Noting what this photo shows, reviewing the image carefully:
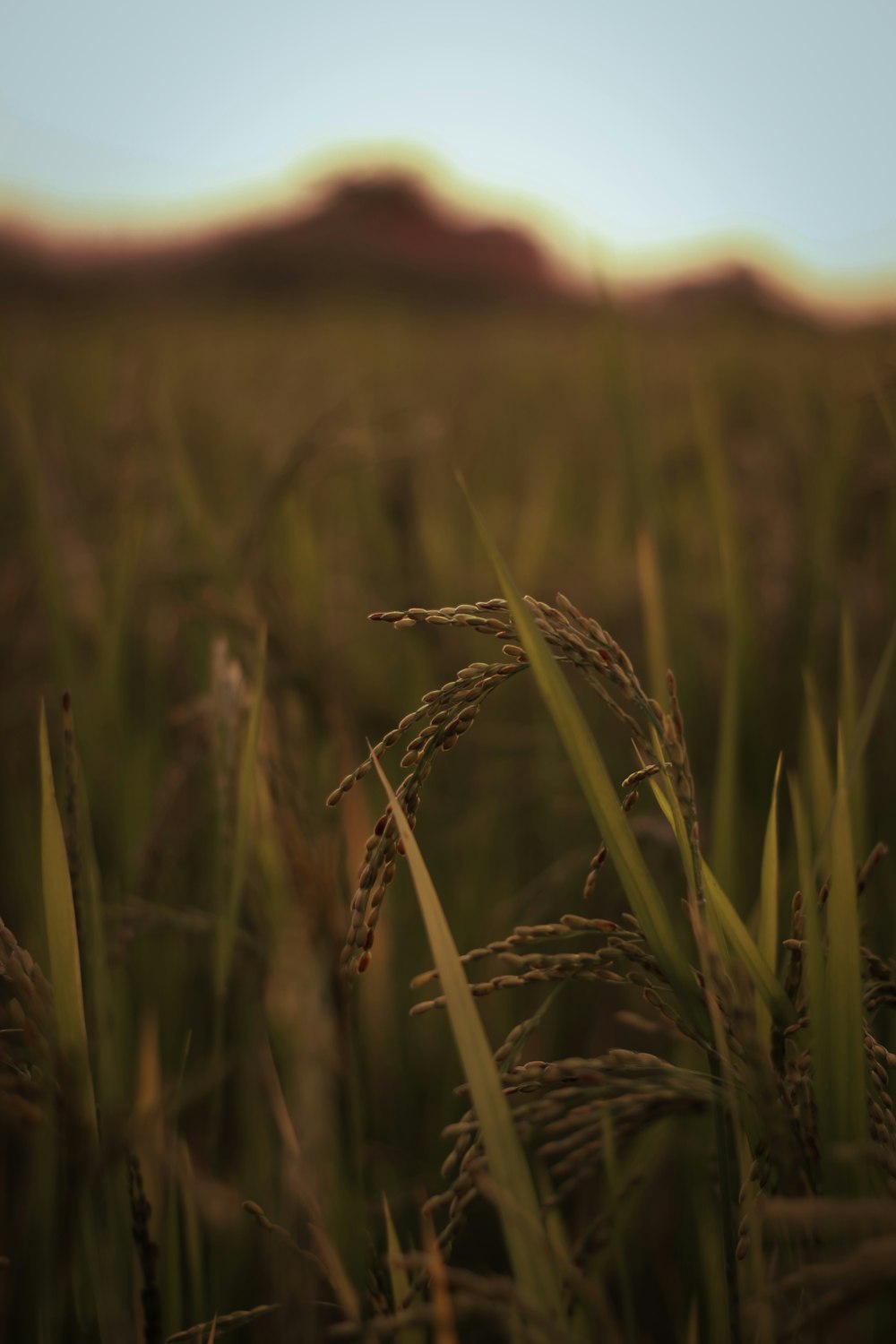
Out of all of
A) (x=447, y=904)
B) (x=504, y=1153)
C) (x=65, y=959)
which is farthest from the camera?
(x=447, y=904)

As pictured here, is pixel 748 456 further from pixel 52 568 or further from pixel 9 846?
pixel 9 846

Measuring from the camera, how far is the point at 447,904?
52.1 inches

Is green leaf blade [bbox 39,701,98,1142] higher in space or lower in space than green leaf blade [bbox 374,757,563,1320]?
higher

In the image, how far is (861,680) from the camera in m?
1.43

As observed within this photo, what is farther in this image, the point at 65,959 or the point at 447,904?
the point at 447,904

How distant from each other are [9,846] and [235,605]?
2.22 ft

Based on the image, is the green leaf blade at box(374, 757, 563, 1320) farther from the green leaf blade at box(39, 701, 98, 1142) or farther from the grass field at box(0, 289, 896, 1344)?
the green leaf blade at box(39, 701, 98, 1142)

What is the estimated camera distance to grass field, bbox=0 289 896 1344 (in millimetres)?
501

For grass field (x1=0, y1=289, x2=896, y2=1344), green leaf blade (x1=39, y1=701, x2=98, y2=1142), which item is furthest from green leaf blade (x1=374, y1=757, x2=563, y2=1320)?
green leaf blade (x1=39, y1=701, x2=98, y2=1142)

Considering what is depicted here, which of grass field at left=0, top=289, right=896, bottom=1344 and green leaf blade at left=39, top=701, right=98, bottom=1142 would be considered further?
green leaf blade at left=39, top=701, right=98, bottom=1142

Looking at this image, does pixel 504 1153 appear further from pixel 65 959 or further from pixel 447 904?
pixel 447 904

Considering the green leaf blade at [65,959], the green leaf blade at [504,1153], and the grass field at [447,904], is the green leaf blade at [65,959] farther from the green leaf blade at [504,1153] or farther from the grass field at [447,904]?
the green leaf blade at [504,1153]

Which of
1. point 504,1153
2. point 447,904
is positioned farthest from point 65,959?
point 447,904

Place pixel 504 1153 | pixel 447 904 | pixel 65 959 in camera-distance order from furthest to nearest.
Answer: pixel 447 904 < pixel 65 959 < pixel 504 1153
